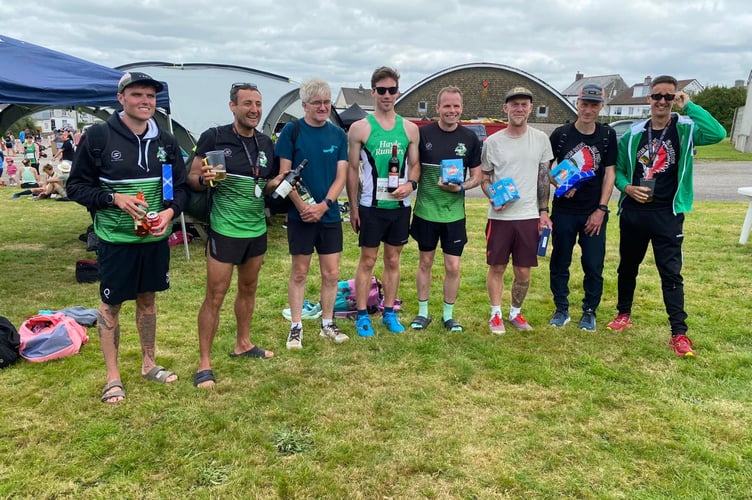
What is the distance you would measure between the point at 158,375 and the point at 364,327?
1658 mm

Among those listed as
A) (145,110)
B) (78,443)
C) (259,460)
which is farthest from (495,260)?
(78,443)

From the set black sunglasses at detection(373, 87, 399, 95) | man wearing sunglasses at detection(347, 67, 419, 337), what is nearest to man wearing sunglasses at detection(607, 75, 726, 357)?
man wearing sunglasses at detection(347, 67, 419, 337)

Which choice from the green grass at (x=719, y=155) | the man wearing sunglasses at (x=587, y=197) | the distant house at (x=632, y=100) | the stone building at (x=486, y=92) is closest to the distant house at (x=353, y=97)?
the stone building at (x=486, y=92)

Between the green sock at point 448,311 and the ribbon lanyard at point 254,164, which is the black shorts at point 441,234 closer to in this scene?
the green sock at point 448,311

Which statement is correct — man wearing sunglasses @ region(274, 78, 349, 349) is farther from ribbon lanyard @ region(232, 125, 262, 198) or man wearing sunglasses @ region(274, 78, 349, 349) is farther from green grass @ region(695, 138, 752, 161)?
green grass @ region(695, 138, 752, 161)

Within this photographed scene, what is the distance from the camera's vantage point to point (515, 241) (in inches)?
167

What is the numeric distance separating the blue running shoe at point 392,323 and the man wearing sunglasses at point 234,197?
1.44 metres

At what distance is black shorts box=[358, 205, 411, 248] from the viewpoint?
4070 mm

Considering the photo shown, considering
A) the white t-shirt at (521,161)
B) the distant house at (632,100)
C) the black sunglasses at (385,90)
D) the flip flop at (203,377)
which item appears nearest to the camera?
the flip flop at (203,377)

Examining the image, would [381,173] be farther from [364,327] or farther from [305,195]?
[364,327]

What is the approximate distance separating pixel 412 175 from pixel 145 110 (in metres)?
2.02

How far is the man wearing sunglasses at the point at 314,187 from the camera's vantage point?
3.64 m

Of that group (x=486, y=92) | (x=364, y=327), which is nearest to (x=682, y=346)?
(x=364, y=327)

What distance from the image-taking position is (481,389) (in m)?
3.44
